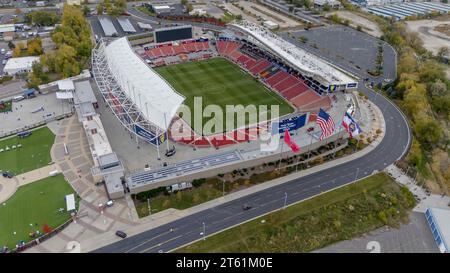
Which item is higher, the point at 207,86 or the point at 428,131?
the point at 207,86

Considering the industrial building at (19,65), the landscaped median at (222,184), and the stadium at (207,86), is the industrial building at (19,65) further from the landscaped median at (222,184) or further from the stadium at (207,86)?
the landscaped median at (222,184)

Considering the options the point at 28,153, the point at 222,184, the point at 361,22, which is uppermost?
the point at 361,22

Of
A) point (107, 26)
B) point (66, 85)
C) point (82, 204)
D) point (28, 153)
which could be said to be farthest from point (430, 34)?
point (28, 153)

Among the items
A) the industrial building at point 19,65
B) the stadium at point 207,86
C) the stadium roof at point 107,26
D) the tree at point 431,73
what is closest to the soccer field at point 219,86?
the stadium at point 207,86

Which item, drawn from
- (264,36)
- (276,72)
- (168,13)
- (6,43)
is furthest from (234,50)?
(6,43)

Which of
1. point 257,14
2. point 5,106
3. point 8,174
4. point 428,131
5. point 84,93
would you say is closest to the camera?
point 8,174

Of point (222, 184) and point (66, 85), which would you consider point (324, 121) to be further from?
point (66, 85)

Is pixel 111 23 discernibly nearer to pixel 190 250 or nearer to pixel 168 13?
pixel 168 13
